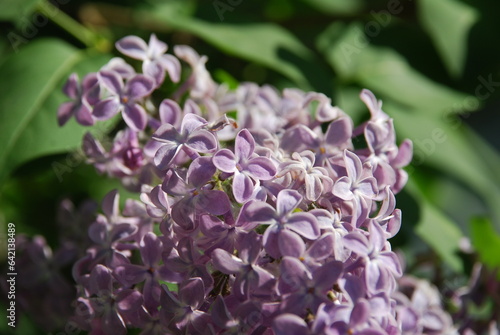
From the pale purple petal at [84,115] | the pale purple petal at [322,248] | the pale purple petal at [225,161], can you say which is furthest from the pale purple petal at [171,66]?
the pale purple petal at [322,248]

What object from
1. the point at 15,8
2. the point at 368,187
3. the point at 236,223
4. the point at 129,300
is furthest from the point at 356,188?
the point at 15,8

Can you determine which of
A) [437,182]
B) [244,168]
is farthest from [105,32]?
[437,182]

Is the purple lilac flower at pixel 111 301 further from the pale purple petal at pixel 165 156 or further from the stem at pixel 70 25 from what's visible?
the stem at pixel 70 25

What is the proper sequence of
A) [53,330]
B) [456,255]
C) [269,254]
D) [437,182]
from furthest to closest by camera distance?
[437,182] → [456,255] → [53,330] → [269,254]

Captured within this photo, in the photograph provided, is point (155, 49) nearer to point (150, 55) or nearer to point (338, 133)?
point (150, 55)

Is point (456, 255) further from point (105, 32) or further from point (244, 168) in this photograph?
point (105, 32)

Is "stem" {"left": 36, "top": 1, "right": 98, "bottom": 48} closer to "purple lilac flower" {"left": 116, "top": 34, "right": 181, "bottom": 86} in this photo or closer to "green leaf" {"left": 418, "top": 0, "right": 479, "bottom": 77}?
"purple lilac flower" {"left": 116, "top": 34, "right": 181, "bottom": 86}

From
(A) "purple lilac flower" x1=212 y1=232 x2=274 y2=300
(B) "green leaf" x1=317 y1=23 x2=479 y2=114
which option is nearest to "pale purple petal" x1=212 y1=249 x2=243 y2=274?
(A) "purple lilac flower" x1=212 y1=232 x2=274 y2=300
